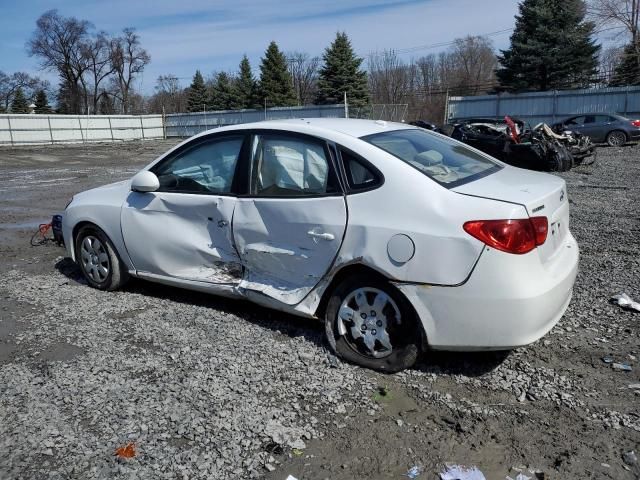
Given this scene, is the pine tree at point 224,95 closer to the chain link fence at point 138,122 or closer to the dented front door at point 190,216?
the chain link fence at point 138,122

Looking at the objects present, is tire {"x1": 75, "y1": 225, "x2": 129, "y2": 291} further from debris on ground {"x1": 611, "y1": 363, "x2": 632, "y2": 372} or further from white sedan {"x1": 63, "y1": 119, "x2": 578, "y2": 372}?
debris on ground {"x1": 611, "y1": 363, "x2": 632, "y2": 372}

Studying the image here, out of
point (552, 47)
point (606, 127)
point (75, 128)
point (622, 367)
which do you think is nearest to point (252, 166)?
Answer: point (622, 367)

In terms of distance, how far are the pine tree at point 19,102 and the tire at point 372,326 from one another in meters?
82.5

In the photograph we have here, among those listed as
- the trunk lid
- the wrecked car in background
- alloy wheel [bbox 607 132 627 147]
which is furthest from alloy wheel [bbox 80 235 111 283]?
alloy wheel [bbox 607 132 627 147]

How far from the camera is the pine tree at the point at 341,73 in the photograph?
46.4 m

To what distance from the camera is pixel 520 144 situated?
591 inches

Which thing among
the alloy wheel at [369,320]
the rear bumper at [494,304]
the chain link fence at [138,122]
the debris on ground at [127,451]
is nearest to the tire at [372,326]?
the alloy wheel at [369,320]

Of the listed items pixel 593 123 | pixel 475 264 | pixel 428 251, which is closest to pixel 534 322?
pixel 475 264

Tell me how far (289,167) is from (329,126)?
0.42 metres

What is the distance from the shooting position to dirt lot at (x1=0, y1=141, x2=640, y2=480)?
9.15 ft

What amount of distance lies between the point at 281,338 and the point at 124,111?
263 feet

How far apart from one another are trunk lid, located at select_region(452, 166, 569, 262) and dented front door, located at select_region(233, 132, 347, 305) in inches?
34.7

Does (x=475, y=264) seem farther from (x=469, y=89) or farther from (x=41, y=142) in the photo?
(x=469, y=89)

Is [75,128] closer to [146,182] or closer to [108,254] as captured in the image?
[108,254]
